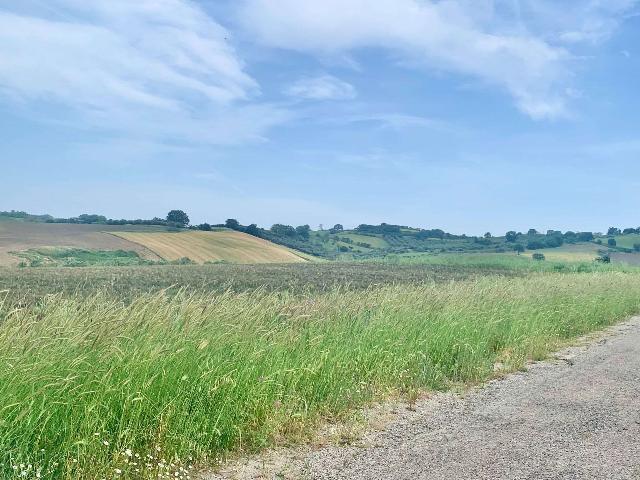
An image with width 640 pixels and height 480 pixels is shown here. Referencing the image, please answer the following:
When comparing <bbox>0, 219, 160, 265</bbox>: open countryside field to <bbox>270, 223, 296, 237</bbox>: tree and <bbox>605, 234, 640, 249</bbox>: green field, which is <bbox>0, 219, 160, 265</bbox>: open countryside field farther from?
<bbox>605, 234, 640, 249</bbox>: green field

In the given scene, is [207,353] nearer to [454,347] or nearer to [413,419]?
[413,419]

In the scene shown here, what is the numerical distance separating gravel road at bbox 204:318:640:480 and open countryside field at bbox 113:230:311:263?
63.8 metres

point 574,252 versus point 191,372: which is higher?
point 574,252

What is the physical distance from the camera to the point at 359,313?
12.1m

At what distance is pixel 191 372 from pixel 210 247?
239 feet

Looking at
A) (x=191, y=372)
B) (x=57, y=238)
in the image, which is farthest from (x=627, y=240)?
(x=191, y=372)

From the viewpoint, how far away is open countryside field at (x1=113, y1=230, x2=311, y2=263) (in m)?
73.9

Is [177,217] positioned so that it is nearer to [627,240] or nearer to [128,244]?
[128,244]

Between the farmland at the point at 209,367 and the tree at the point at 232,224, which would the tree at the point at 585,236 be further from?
the farmland at the point at 209,367

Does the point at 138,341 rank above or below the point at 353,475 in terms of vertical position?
above

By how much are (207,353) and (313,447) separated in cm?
166

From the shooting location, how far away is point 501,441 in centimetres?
745

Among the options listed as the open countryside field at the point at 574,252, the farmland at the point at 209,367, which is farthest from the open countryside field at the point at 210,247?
the farmland at the point at 209,367

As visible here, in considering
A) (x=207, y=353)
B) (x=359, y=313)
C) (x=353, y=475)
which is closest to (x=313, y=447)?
(x=353, y=475)
